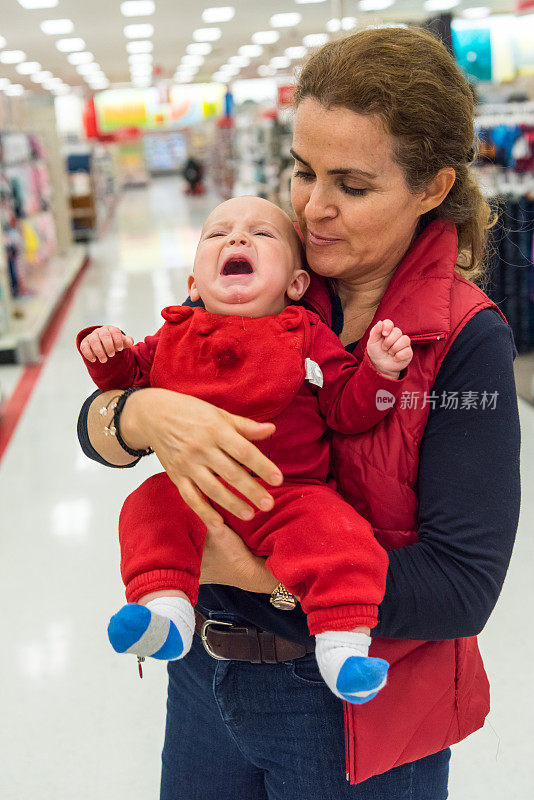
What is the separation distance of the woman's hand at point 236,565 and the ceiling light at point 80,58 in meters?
21.4

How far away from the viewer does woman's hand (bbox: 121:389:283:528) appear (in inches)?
35.5

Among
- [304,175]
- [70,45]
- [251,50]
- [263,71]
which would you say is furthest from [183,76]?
[304,175]

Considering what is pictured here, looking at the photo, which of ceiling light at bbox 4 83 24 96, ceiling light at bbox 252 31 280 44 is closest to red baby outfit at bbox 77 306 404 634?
ceiling light at bbox 252 31 280 44

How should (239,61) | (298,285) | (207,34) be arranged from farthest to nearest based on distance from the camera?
(239,61)
(207,34)
(298,285)

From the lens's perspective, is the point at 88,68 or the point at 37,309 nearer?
the point at 37,309

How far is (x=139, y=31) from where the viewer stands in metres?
17.2

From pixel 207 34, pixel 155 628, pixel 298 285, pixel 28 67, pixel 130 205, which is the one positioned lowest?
pixel 130 205

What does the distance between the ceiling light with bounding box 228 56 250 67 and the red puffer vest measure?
2431 cm

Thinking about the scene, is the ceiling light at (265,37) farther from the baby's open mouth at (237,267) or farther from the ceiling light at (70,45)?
the baby's open mouth at (237,267)

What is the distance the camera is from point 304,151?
3.34 feet

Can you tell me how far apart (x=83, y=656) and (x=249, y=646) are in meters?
1.73

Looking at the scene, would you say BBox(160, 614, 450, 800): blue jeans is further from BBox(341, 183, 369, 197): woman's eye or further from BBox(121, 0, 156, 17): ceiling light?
BBox(121, 0, 156, 17): ceiling light

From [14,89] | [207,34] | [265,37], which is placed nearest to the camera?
[207,34]

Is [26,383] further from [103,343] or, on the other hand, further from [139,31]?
[139,31]
